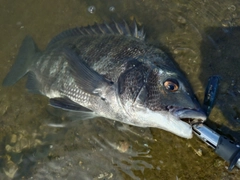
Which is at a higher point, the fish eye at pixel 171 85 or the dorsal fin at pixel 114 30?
the dorsal fin at pixel 114 30

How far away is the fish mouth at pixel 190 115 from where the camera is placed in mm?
2404

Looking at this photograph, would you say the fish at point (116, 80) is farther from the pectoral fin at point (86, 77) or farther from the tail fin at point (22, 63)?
the tail fin at point (22, 63)

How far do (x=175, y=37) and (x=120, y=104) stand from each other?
4.89 feet

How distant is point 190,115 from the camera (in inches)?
95.0

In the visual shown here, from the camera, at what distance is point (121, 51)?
318 cm

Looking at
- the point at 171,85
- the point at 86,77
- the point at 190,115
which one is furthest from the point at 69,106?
the point at 190,115

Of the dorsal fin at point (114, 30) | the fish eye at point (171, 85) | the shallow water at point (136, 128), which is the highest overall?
the dorsal fin at point (114, 30)

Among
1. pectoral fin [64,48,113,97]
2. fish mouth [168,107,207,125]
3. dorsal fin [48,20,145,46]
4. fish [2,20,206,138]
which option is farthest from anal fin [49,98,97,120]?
fish mouth [168,107,207,125]

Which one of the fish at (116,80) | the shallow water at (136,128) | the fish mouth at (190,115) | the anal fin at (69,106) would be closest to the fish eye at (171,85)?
the fish at (116,80)

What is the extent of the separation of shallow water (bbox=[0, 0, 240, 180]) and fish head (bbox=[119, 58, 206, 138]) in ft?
2.02

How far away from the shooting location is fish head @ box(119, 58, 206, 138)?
254 cm

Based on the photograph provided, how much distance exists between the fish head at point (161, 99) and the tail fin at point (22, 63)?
1775 mm

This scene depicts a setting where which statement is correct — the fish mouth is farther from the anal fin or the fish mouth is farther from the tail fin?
the tail fin

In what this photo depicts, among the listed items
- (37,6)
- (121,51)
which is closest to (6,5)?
(37,6)
